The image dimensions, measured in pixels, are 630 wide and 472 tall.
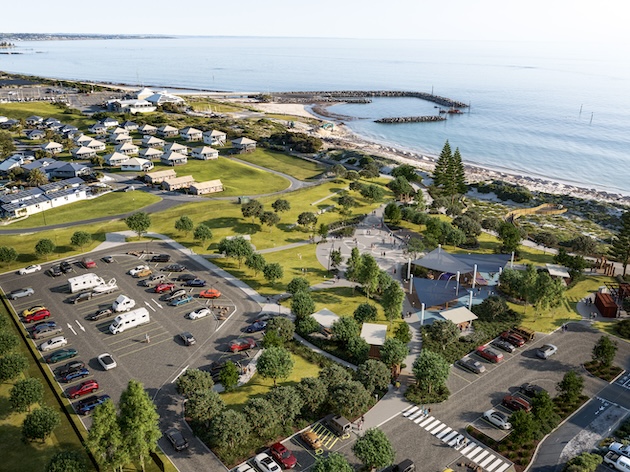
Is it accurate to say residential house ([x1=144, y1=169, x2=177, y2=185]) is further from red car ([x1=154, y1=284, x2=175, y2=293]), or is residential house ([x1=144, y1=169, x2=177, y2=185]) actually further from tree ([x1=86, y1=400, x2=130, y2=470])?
tree ([x1=86, y1=400, x2=130, y2=470])

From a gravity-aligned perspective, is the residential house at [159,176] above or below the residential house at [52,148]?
below

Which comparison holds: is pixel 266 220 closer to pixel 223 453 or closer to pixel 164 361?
pixel 164 361

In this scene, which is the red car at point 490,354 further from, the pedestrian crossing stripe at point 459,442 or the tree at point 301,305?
the tree at point 301,305

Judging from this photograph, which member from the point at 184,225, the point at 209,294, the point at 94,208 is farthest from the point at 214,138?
the point at 209,294

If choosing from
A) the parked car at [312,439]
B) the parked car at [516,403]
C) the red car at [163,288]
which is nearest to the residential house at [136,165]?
the red car at [163,288]

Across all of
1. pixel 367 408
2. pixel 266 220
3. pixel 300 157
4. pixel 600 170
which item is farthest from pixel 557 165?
pixel 367 408

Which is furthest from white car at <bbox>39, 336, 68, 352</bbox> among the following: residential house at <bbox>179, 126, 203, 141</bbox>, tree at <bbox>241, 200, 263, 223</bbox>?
residential house at <bbox>179, 126, 203, 141</bbox>
